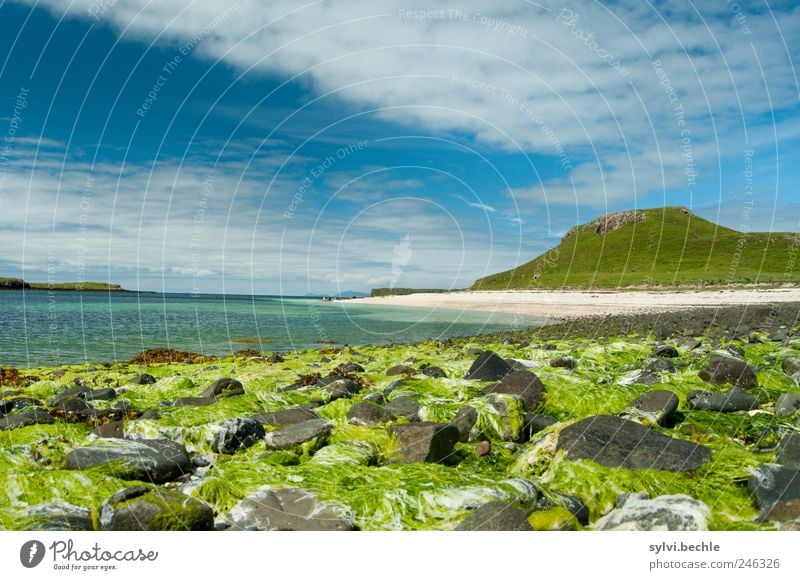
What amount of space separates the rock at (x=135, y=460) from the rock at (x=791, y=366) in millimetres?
14317

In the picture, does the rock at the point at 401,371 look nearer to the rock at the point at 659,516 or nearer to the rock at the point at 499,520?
the rock at the point at 499,520

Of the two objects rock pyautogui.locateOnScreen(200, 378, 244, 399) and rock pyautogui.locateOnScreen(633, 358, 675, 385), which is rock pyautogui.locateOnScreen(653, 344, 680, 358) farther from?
rock pyautogui.locateOnScreen(200, 378, 244, 399)

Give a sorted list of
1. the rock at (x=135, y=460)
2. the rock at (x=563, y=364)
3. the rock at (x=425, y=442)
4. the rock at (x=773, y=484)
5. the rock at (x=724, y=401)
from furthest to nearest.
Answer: the rock at (x=563, y=364), the rock at (x=724, y=401), the rock at (x=425, y=442), the rock at (x=135, y=460), the rock at (x=773, y=484)

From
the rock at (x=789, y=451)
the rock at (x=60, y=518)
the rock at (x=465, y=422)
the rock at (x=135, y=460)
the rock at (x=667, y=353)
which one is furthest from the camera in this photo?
the rock at (x=667, y=353)

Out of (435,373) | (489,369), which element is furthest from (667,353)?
(435,373)

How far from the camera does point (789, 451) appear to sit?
6695mm

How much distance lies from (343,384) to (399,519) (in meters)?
7.09

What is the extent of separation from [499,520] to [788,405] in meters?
7.12

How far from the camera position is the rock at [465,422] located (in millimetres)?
8449

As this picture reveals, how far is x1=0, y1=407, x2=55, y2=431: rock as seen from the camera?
32.9ft

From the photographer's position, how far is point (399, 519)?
6.20 m

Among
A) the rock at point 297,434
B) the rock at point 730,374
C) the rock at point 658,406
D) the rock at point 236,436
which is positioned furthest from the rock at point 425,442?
the rock at point 730,374

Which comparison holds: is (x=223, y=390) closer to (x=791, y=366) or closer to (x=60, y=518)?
(x=60, y=518)

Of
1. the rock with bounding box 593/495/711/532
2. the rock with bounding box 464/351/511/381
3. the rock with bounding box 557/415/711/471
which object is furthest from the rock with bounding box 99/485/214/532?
the rock with bounding box 464/351/511/381
